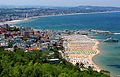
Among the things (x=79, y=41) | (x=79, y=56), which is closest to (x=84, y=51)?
(x=79, y=56)

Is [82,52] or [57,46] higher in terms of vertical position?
[57,46]

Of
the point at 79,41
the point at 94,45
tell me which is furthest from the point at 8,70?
the point at 79,41

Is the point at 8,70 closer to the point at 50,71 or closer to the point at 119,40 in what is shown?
the point at 50,71

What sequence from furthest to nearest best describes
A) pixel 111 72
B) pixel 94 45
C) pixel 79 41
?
pixel 79 41, pixel 94 45, pixel 111 72

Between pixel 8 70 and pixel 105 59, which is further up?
pixel 8 70

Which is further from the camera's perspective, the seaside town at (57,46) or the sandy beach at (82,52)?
the seaside town at (57,46)

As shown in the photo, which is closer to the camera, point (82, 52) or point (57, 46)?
point (82, 52)

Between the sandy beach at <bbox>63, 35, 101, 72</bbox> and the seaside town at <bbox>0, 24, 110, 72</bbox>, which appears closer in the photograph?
the sandy beach at <bbox>63, 35, 101, 72</bbox>

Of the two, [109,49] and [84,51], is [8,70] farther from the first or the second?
[109,49]

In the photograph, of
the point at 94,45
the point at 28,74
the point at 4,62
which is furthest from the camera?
the point at 94,45

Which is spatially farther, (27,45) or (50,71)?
(27,45)
